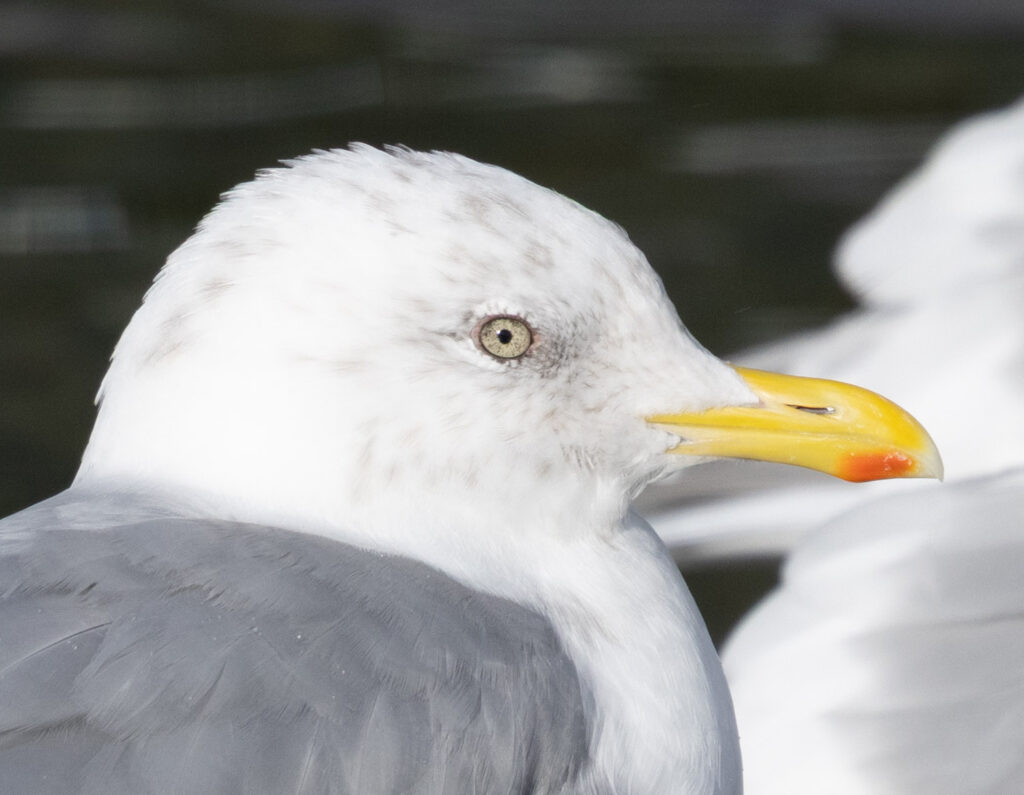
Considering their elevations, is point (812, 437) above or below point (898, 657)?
above

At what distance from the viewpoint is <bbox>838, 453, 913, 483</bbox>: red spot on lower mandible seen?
66.9 inches

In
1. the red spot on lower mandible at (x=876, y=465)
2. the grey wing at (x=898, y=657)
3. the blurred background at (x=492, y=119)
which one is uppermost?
the blurred background at (x=492, y=119)

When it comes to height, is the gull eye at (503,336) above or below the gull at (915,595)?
above

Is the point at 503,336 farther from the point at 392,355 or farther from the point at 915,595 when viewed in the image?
the point at 915,595

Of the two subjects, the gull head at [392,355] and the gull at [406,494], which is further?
the gull head at [392,355]

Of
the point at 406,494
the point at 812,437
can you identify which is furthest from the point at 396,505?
the point at 812,437

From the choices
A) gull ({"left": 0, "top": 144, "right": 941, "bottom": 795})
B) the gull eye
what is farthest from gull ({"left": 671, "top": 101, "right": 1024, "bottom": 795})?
A: the gull eye

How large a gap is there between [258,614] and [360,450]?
0.25m

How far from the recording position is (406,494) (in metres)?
1.59

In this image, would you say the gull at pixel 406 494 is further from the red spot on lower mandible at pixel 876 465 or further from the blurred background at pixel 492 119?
the blurred background at pixel 492 119

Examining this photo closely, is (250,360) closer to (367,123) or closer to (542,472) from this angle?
(542,472)

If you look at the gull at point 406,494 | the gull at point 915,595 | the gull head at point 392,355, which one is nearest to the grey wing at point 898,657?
the gull at point 915,595

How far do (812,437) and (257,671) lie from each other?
2.14 feet

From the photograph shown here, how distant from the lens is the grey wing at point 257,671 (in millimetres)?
1249
